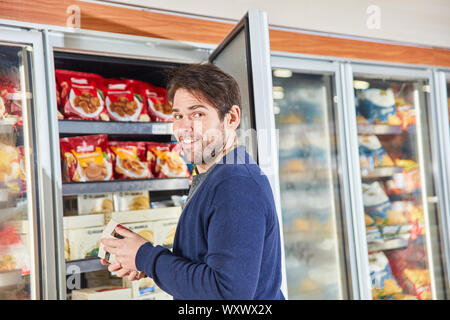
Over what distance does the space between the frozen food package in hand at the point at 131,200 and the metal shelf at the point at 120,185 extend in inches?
6.1

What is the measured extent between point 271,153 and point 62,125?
0.88 meters

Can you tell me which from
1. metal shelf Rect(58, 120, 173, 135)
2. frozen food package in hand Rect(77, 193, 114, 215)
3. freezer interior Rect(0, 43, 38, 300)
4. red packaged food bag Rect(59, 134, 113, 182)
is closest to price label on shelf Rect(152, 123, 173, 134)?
metal shelf Rect(58, 120, 173, 135)

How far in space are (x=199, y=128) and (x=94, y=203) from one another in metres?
0.99

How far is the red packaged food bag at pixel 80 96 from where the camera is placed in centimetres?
178

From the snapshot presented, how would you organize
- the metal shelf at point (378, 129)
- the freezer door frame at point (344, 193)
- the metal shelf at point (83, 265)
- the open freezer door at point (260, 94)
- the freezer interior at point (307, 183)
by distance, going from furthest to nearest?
1. the metal shelf at point (378, 129)
2. the freezer interior at point (307, 183)
3. the freezer door frame at point (344, 193)
4. the metal shelf at point (83, 265)
5. the open freezer door at point (260, 94)

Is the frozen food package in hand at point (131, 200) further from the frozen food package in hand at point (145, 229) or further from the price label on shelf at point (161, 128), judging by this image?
the price label on shelf at point (161, 128)

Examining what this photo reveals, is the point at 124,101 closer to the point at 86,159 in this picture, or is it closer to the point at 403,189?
the point at 86,159

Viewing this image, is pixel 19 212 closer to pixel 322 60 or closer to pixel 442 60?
pixel 322 60

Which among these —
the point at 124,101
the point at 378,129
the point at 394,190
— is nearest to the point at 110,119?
the point at 124,101

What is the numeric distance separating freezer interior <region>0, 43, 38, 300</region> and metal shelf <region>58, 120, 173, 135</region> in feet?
0.53

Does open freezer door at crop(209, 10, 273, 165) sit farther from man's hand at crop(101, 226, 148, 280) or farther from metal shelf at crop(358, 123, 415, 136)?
metal shelf at crop(358, 123, 415, 136)

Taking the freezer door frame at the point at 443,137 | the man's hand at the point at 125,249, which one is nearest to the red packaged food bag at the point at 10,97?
the man's hand at the point at 125,249
